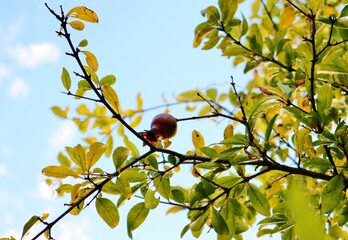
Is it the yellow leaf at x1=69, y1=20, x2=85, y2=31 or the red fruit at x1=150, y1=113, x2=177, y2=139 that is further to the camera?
the red fruit at x1=150, y1=113, x2=177, y2=139

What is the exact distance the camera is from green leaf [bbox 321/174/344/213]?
0.88m

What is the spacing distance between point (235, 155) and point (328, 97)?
0.22 m

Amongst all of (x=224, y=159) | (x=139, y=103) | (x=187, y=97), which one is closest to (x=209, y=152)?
(x=224, y=159)

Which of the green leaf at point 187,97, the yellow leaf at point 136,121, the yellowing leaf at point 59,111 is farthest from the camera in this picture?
the yellowing leaf at point 59,111

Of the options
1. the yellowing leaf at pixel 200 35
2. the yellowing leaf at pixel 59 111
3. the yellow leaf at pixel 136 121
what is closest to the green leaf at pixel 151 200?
the yellowing leaf at pixel 200 35

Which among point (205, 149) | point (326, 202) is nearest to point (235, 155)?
point (205, 149)

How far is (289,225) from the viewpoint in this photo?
1.05 m

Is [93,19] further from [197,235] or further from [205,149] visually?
[197,235]

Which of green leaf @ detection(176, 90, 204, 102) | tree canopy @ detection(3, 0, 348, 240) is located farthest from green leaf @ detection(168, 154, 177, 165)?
green leaf @ detection(176, 90, 204, 102)

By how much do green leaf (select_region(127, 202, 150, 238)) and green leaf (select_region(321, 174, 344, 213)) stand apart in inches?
15.0

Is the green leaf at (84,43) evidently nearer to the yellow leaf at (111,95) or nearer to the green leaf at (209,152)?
the yellow leaf at (111,95)

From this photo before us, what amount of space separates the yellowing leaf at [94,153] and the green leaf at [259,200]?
1.13 feet

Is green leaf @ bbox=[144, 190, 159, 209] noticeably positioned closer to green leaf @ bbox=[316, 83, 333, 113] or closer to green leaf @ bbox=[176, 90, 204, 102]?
green leaf @ bbox=[316, 83, 333, 113]

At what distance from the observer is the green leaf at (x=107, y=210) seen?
972mm
